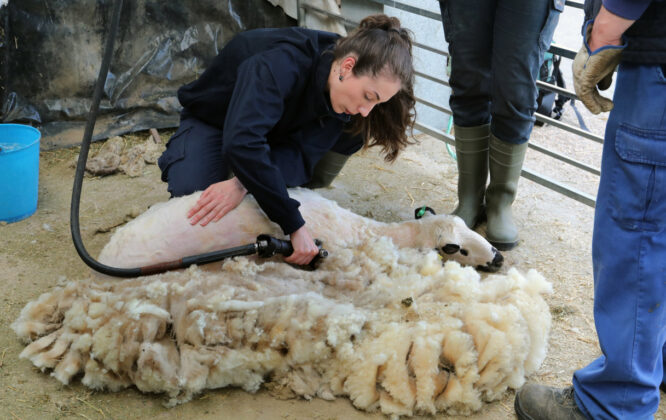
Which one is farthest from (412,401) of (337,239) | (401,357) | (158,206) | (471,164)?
(471,164)

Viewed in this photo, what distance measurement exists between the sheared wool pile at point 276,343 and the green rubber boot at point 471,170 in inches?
42.3

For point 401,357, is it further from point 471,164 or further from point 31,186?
point 31,186

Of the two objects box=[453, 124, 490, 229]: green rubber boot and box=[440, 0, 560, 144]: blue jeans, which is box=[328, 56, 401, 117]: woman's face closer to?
box=[440, 0, 560, 144]: blue jeans

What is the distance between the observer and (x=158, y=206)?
2482 millimetres

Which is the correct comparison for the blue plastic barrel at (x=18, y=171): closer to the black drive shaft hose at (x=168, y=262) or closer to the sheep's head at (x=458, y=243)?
the black drive shaft hose at (x=168, y=262)

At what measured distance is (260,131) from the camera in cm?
223

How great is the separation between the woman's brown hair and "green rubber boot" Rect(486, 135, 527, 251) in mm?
558

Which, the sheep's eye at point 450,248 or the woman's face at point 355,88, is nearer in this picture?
the woman's face at point 355,88

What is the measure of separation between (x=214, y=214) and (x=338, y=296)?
0.59m

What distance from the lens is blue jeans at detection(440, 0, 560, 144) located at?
2.56 m

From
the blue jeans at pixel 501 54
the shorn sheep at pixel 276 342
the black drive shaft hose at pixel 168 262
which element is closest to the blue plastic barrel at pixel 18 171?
the black drive shaft hose at pixel 168 262

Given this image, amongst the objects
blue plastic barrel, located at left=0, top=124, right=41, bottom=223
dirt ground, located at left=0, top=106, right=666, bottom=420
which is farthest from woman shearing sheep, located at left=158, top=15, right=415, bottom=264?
blue plastic barrel, located at left=0, top=124, right=41, bottom=223

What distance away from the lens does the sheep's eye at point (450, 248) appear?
264 cm

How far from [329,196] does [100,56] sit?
6.07 ft
